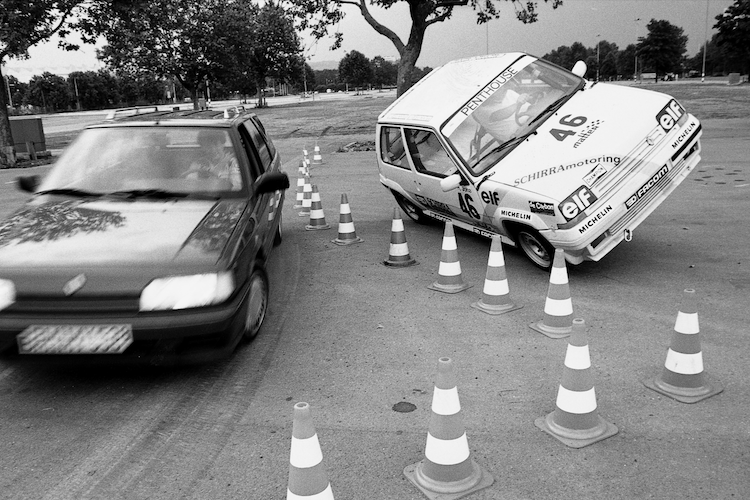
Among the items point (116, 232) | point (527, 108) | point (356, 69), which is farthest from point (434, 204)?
point (356, 69)

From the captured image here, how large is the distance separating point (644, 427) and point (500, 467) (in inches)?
36.5

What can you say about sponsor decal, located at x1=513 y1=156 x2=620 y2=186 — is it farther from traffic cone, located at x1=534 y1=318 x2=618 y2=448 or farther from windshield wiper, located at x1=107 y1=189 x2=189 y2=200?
windshield wiper, located at x1=107 y1=189 x2=189 y2=200

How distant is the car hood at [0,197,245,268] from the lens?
3879 millimetres

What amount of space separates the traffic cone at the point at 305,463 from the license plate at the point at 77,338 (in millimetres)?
1686

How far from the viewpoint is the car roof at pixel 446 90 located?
23.1 feet

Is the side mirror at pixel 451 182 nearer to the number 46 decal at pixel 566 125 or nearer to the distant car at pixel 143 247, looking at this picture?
the number 46 decal at pixel 566 125

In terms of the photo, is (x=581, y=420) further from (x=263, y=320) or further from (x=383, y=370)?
(x=263, y=320)

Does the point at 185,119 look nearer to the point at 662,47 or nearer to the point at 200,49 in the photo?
the point at 200,49

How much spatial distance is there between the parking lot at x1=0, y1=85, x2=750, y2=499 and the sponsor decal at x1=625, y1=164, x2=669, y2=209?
0.82 metres

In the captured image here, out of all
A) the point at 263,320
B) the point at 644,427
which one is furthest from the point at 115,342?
the point at 644,427

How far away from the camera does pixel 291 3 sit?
22.0 metres

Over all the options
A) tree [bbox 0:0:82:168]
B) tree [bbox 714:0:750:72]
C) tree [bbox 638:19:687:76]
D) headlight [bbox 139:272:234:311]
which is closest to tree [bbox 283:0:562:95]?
tree [bbox 0:0:82:168]

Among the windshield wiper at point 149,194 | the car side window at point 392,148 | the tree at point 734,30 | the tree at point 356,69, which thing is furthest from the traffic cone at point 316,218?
the tree at point 356,69

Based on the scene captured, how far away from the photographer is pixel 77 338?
3619 mm
